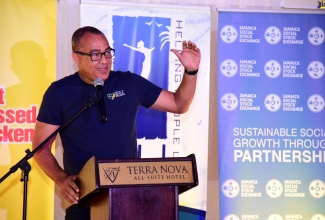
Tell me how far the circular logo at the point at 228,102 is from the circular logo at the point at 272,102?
→ 304 millimetres

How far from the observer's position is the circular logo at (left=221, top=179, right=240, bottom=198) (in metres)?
5.24

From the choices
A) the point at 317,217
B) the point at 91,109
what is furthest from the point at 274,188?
the point at 91,109

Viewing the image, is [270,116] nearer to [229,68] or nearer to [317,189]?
[229,68]

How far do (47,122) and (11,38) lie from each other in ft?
5.27

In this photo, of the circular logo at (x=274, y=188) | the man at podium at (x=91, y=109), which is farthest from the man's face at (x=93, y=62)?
the circular logo at (x=274, y=188)

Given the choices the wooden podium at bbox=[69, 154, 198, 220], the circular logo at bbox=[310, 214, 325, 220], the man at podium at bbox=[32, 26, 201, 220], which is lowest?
the circular logo at bbox=[310, 214, 325, 220]

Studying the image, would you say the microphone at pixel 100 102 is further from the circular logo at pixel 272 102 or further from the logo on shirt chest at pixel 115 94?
the circular logo at pixel 272 102

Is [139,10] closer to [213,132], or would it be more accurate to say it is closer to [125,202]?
[213,132]

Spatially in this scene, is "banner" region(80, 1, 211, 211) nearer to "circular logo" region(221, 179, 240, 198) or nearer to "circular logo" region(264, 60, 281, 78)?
"circular logo" region(221, 179, 240, 198)

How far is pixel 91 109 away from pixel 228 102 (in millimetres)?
2109

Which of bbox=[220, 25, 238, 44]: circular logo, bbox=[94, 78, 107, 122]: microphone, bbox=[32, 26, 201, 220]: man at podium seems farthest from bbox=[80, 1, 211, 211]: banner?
bbox=[94, 78, 107, 122]: microphone

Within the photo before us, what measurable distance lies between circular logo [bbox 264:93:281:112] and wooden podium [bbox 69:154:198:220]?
8.83 ft

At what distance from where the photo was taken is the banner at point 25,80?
15.7ft

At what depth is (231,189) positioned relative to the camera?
5.25 m
